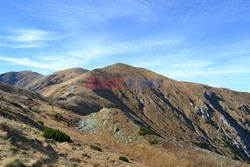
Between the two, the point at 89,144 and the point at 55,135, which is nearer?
the point at 55,135

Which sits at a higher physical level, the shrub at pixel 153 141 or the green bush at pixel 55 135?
the green bush at pixel 55 135

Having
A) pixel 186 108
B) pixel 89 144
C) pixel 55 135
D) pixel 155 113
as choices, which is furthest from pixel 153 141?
pixel 186 108

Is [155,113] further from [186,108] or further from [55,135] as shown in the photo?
[55,135]

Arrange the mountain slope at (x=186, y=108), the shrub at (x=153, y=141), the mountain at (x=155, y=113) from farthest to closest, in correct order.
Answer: the mountain slope at (x=186, y=108)
the mountain at (x=155, y=113)
the shrub at (x=153, y=141)

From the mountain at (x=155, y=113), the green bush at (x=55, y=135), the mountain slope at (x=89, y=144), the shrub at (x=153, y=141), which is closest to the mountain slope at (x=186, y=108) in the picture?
the mountain at (x=155, y=113)

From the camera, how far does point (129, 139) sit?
37344 millimetres

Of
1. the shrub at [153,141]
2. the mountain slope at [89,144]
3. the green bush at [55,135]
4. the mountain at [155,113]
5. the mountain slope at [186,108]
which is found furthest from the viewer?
the mountain slope at [186,108]

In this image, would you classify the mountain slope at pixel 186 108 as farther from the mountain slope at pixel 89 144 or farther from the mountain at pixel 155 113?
the mountain slope at pixel 89 144

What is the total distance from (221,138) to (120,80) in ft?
252

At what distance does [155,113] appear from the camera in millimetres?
141500

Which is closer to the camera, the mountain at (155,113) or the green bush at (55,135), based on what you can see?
the green bush at (55,135)

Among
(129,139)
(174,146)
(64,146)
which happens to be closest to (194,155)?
(174,146)

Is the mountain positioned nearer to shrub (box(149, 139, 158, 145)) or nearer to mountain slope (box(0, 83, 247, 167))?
shrub (box(149, 139, 158, 145))

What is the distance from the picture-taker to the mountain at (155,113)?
3809cm
